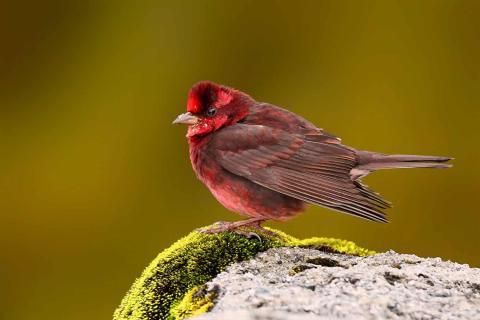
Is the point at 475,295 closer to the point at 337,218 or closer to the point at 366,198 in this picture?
the point at 366,198

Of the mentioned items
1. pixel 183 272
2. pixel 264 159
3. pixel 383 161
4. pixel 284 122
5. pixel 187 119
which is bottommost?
pixel 183 272

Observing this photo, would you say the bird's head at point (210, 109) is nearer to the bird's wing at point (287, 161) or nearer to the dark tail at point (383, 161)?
the bird's wing at point (287, 161)

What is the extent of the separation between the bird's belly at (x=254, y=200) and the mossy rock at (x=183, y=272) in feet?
1.24

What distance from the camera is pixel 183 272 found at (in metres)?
4.67

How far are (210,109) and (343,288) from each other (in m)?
2.21

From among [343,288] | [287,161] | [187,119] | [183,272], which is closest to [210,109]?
[187,119]

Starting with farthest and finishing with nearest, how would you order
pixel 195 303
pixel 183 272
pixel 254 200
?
pixel 254 200 → pixel 183 272 → pixel 195 303

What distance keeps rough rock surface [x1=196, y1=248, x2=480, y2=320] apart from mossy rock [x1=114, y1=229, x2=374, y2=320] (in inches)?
4.7

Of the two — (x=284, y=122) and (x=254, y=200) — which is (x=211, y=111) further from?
(x=254, y=200)

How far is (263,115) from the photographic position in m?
5.84

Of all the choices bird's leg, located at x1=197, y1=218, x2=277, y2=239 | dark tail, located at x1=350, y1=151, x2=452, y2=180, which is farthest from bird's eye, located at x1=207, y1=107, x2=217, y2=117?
dark tail, located at x1=350, y1=151, x2=452, y2=180

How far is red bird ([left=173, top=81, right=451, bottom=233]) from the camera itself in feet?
17.9

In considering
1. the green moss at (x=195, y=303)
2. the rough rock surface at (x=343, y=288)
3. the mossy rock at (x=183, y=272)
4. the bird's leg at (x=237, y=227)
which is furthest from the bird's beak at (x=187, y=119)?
the green moss at (x=195, y=303)

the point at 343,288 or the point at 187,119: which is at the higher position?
the point at 187,119
